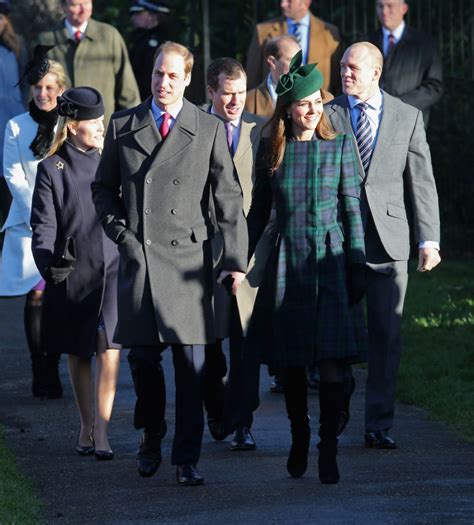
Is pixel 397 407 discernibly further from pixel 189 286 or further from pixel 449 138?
pixel 449 138

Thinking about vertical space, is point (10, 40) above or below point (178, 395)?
above

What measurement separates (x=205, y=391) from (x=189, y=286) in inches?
47.9

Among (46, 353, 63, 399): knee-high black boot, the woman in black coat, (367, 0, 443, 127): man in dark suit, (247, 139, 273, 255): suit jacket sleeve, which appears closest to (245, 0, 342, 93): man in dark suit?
(367, 0, 443, 127): man in dark suit

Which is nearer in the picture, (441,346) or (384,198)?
(384,198)

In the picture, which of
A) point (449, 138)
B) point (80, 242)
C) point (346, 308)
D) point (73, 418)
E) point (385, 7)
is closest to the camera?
point (346, 308)

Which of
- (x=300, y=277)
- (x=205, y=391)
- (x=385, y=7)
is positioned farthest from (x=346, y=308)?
(x=385, y=7)

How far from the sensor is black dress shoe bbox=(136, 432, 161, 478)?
7387 mm

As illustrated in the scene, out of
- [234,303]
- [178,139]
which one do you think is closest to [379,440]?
[234,303]

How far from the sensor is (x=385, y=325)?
8367 millimetres

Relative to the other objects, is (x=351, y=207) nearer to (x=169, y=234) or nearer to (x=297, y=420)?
(x=169, y=234)

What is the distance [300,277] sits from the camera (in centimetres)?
731

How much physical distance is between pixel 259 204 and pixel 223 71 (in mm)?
1056

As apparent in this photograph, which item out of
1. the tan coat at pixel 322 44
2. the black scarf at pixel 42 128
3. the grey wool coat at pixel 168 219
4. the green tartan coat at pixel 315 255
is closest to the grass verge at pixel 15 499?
the grey wool coat at pixel 168 219

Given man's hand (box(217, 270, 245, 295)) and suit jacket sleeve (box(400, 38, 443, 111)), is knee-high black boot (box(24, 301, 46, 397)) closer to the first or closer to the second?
man's hand (box(217, 270, 245, 295))
